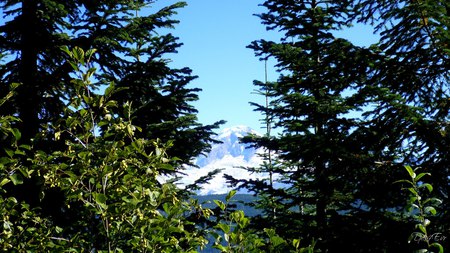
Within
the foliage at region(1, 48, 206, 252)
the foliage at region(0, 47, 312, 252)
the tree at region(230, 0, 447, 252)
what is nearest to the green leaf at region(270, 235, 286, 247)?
the foliage at region(0, 47, 312, 252)

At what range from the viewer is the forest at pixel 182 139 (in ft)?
9.25

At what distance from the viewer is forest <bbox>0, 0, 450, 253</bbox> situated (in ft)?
9.25

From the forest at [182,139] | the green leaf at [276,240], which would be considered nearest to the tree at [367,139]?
the forest at [182,139]

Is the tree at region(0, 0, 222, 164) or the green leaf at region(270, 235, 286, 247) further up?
the tree at region(0, 0, 222, 164)

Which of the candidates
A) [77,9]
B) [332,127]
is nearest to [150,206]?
[332,127]

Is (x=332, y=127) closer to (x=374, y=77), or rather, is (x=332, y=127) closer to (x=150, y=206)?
(x=374, y=77)

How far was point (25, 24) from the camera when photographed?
9430mm

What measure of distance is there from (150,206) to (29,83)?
7923 millimetres

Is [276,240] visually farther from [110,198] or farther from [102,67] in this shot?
[102,67]

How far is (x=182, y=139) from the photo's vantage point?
10.4m

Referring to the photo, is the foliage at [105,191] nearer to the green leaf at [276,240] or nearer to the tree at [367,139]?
the green leaf at [276,240]

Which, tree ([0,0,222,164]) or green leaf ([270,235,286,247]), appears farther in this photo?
tree ([0,0,222,164])

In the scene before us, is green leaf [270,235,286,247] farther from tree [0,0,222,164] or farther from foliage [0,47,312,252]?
tree [0,0,222,164]

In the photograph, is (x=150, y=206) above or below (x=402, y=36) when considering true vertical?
below
